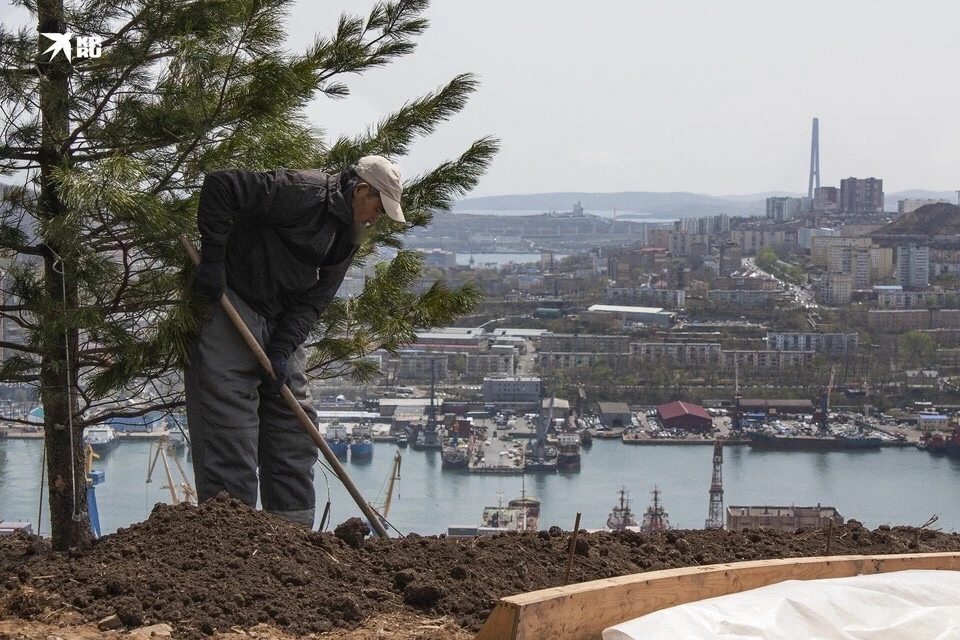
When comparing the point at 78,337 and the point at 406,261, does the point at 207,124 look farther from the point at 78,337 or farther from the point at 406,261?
the point at 406,261

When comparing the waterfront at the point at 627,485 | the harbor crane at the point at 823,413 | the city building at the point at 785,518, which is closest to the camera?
the city building at the point at 785,518

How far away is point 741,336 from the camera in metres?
29.4

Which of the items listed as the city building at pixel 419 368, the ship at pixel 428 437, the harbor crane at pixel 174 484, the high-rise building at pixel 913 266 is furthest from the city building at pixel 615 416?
the harbor crane at pixel 174 484

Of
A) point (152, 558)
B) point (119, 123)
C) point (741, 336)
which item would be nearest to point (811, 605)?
point (152, 558)

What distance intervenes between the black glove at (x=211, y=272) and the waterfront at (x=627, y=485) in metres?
12.6

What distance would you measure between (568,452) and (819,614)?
67.2 feet

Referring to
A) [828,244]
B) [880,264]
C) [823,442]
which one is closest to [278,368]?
A: [823,442]

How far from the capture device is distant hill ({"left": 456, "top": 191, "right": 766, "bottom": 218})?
47.6 m

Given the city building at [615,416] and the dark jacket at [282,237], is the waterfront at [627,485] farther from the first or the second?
the dark jacket at [282,237]

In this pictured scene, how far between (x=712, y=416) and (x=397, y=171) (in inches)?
934

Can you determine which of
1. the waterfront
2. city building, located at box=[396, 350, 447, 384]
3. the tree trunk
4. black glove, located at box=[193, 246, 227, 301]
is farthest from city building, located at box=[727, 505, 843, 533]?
city building, located at box=[396, 350, 447, 384]

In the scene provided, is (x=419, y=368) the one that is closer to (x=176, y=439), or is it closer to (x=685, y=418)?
(x=685, y=418)

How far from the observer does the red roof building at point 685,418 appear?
24.9 m

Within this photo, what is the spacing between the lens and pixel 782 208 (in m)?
47.0
